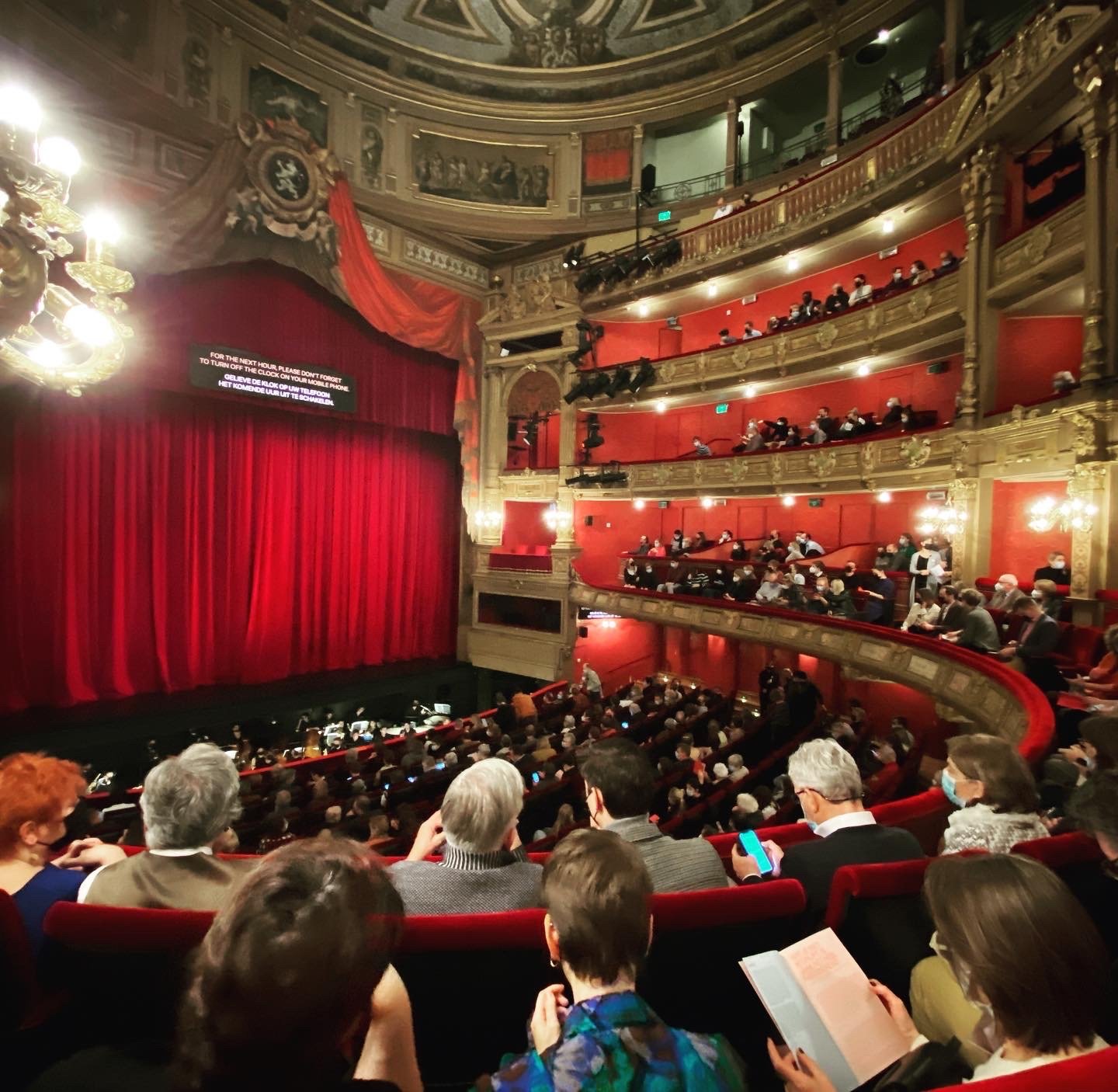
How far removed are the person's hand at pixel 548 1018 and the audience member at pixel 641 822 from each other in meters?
0.76

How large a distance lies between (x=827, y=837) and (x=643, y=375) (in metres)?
13.0

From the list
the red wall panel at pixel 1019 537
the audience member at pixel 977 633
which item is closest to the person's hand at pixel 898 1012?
the audience member at pixel 977 633

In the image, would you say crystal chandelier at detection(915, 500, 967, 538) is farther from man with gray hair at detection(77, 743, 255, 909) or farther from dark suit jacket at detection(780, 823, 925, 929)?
man with gray hair at detection(77, 743, 255, 909)

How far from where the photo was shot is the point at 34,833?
1.83 m

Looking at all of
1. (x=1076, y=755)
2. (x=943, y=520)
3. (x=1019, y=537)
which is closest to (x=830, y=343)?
(x=943, y=520)

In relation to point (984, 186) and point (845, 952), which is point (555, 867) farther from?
point (984, 186)

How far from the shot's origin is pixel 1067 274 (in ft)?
25.2

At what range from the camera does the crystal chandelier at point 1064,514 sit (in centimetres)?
677

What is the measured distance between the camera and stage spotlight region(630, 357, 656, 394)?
14125 mm

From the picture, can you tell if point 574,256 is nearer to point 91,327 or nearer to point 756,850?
point 91,327

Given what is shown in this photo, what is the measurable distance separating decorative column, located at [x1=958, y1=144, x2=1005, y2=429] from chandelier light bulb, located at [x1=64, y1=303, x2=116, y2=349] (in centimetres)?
1008

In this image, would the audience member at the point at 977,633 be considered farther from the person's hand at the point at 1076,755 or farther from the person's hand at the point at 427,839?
the person's hand at the point at 427,839

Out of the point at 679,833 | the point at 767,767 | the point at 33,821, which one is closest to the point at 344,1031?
the point at 33,821

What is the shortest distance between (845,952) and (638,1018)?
601mm
